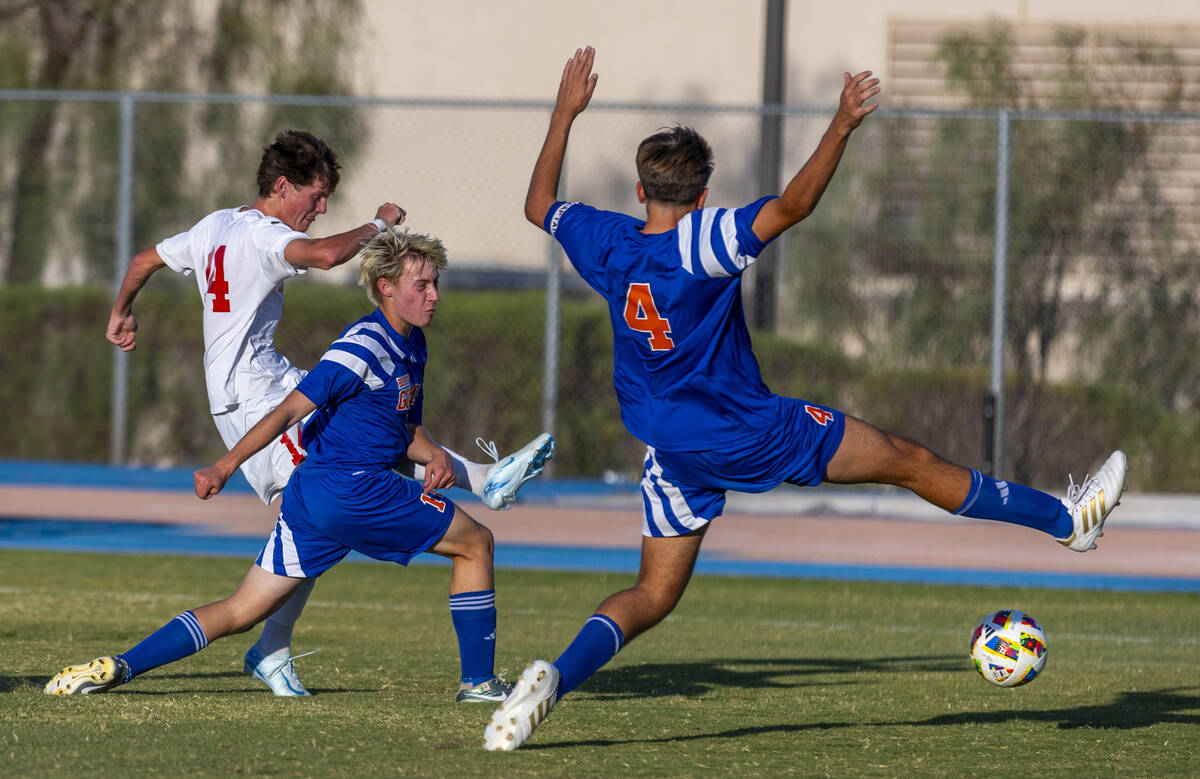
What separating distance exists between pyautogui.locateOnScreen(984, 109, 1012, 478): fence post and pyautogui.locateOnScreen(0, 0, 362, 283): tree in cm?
716

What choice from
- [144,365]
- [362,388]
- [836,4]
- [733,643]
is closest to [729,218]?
[362,388]

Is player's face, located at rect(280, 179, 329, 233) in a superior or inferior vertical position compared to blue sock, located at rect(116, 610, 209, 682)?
superior

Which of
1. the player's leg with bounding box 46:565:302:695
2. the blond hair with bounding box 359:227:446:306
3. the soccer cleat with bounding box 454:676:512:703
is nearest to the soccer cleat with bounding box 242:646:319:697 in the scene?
the player's leg with bounding box 46:565:302:695

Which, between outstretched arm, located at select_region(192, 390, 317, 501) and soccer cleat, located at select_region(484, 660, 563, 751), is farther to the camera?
outstretched arm, located at select_region(192, 390, 317, 501)

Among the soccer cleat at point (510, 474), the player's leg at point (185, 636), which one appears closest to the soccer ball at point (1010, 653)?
the soccer cleat at point (510, 474)

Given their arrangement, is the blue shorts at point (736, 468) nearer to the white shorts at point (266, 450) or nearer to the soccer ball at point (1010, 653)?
the soccer ball at point (1010, 653)

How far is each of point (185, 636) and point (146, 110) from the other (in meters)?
11.8

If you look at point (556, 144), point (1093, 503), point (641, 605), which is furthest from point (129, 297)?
point (1093, 503)

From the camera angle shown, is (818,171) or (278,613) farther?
(278,613)

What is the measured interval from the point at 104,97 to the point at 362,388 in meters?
9.29

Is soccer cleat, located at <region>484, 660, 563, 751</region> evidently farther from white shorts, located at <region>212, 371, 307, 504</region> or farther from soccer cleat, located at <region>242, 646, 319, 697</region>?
white shorts, located at <region>212, 371, 307, 504</region>

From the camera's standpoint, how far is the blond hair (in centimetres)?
575

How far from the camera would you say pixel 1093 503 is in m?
5.68

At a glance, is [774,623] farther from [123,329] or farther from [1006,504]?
[123,329]
